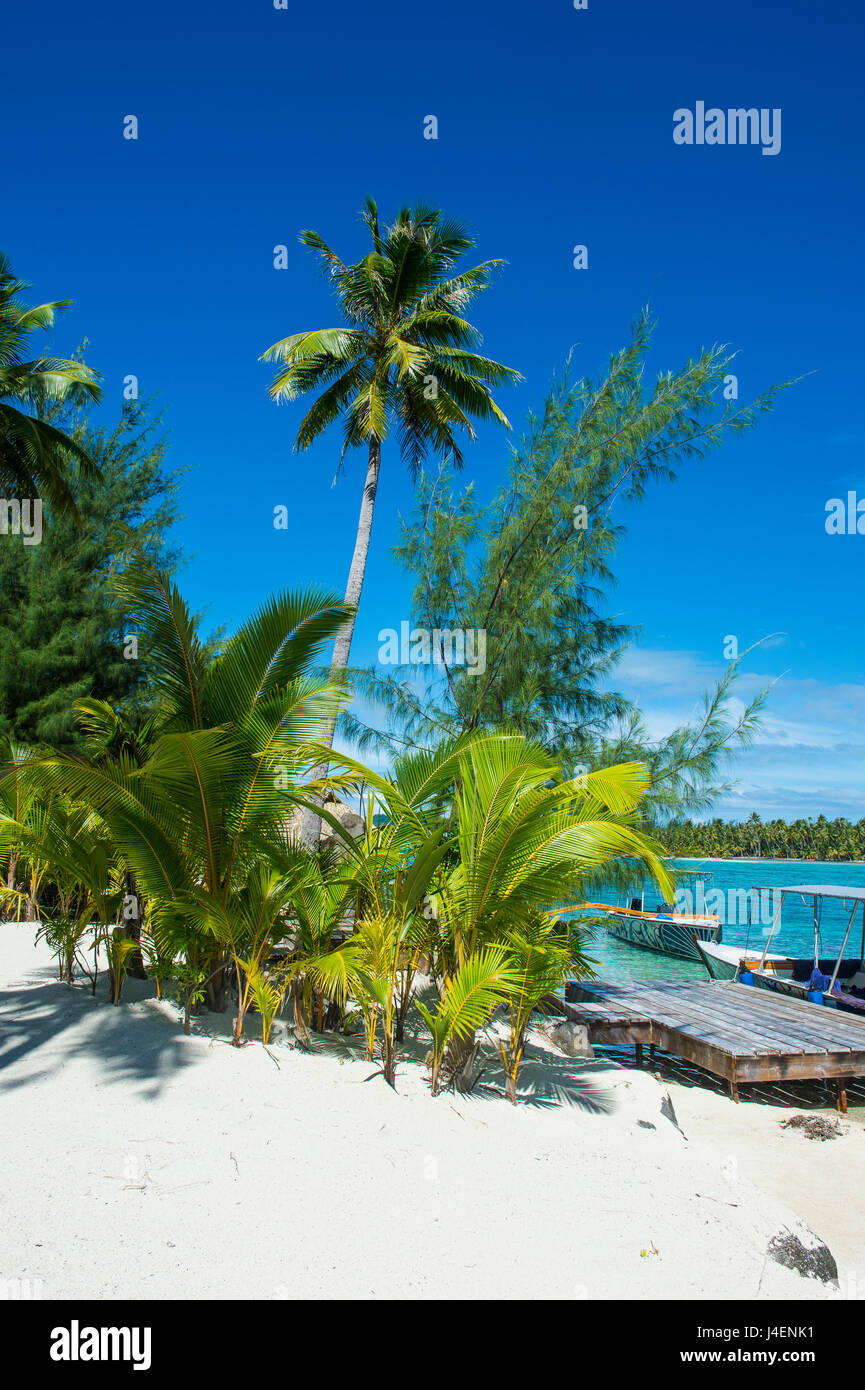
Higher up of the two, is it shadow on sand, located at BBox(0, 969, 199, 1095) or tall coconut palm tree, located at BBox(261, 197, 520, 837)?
tall coconut palm tree, located at BBox(261, 197, 520, 837)

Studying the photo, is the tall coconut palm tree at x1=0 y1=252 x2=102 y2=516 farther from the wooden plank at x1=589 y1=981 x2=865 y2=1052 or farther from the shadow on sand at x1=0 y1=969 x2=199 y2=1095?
the wooden plank at x1=589 y1=981 x2=865 y2=1052

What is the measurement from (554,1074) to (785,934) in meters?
46.5

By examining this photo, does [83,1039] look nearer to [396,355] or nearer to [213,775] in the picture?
[213,775]

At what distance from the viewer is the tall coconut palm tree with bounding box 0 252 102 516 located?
12.9 meters

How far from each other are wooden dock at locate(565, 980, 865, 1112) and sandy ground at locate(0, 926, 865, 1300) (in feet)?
3.87

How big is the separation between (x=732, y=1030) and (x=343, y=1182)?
18.5 feet

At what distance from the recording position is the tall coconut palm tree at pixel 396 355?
11.7 m

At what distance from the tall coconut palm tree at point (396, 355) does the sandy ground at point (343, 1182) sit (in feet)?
22.4

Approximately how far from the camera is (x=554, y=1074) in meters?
6.07

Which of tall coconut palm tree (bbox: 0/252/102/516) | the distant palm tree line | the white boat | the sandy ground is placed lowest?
the distant palm tree line

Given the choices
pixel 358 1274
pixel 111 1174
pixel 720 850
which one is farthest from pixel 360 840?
pixel 720 850

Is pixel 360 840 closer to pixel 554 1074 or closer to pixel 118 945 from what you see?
pixel 118 945

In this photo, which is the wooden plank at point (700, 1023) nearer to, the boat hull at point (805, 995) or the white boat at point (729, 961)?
the boat hull at point (805, 995)

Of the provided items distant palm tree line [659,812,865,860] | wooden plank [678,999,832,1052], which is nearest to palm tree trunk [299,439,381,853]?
wooden plank [678,999,832,1052]
